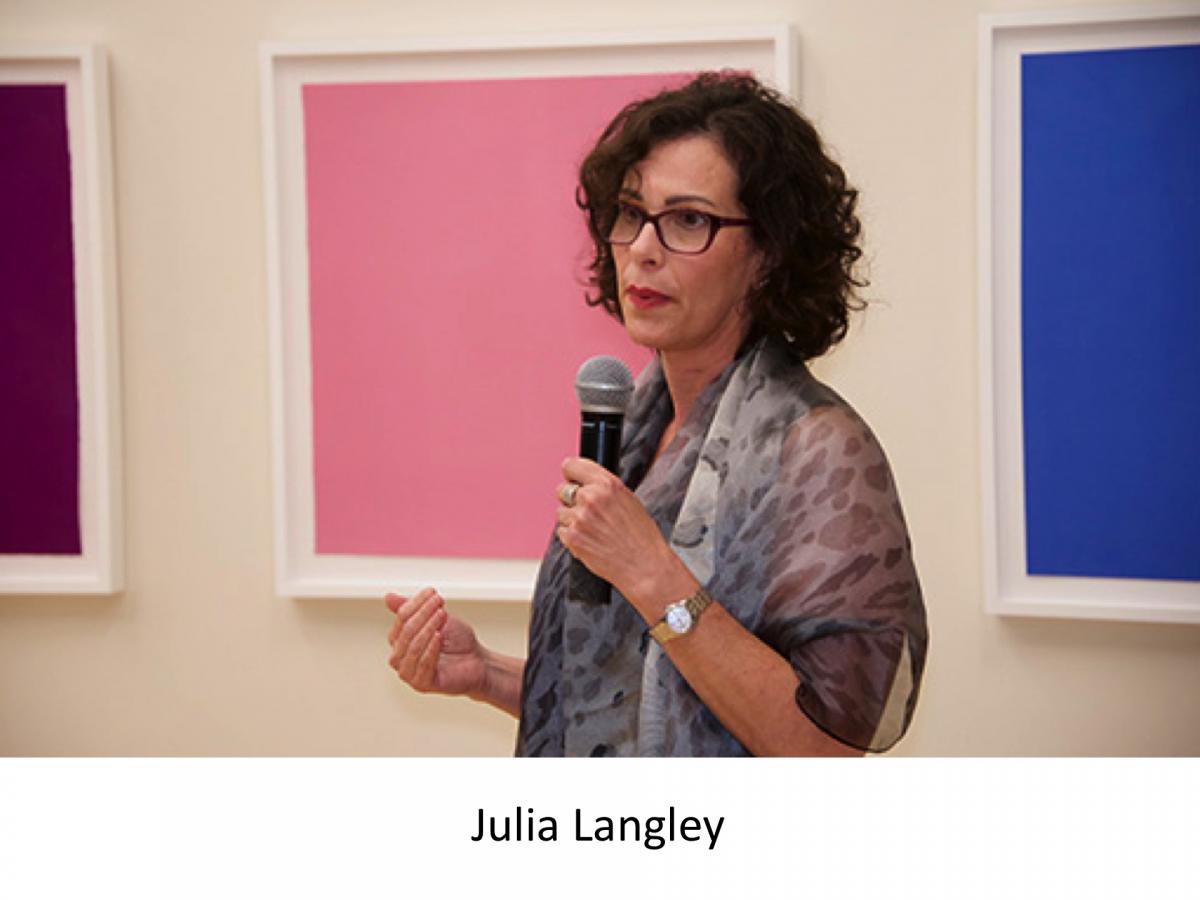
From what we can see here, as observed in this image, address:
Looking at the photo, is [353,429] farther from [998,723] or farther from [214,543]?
[998,723]

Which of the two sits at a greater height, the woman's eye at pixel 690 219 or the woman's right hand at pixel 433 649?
the woman's eye at pixel 690 219

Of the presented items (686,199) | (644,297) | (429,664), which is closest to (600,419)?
(644,297)

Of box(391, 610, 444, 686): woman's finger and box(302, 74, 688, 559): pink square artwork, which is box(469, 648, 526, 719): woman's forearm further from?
box(302, 74, 688, 559): pink square artwork

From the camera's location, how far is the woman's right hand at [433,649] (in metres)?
1.39

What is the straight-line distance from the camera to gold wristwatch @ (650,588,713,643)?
1.21 m

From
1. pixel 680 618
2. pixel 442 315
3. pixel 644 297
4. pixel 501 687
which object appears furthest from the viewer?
pixel 442 315

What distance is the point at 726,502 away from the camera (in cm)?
128

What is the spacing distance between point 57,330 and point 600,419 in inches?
37.9

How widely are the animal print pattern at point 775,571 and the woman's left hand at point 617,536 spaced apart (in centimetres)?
8

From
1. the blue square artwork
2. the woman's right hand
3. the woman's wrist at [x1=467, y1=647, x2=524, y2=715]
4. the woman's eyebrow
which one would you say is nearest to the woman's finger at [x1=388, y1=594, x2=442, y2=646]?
the woman's right hand

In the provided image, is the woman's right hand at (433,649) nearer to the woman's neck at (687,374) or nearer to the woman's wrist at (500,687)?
the woman's wrist at (500,687)

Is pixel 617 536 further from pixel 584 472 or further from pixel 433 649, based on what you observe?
pixel 433 649

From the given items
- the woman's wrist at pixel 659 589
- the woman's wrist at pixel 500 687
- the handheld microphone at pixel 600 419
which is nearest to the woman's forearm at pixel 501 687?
Answer: the woman's wrist at pixel 500 687
